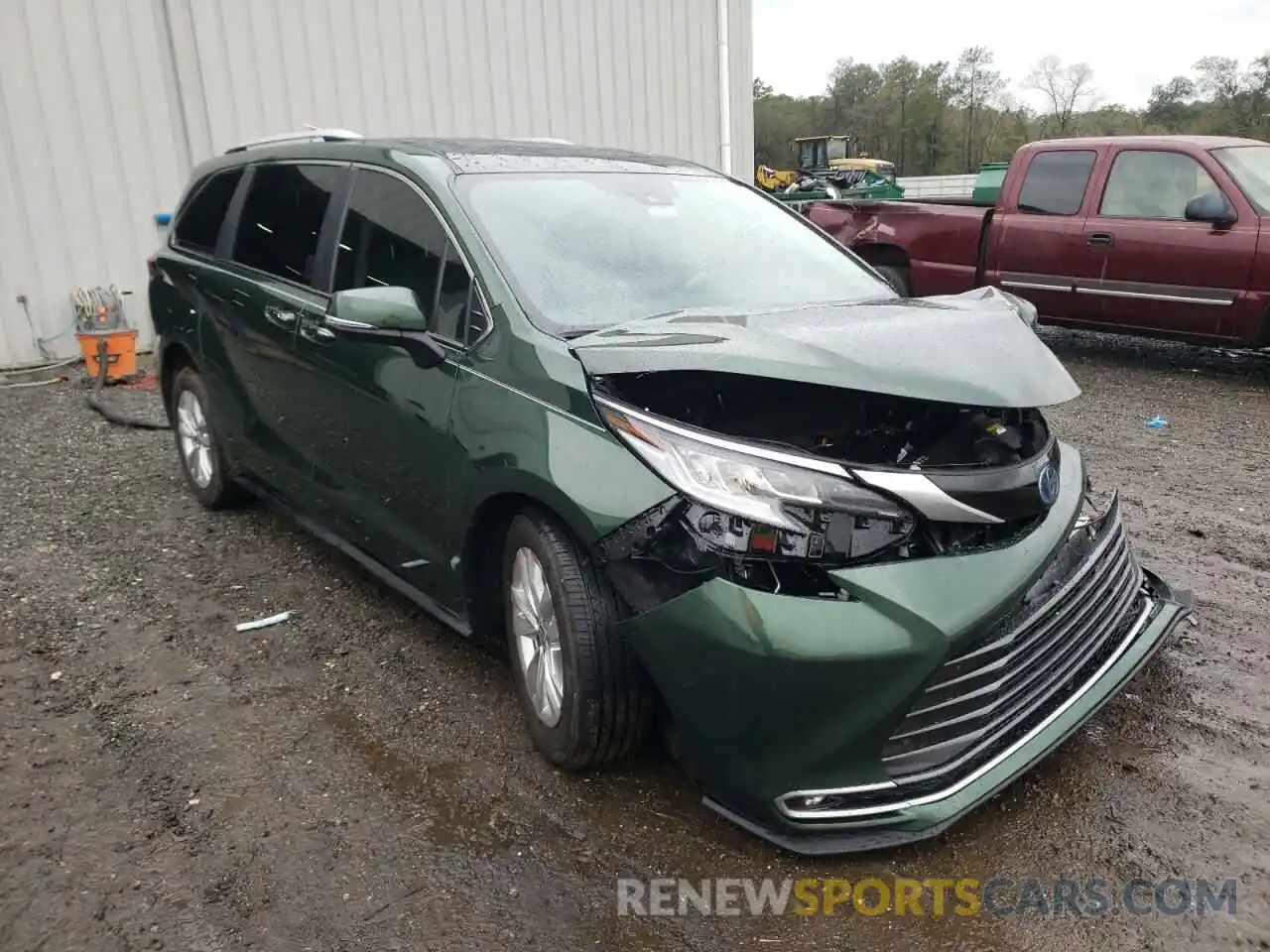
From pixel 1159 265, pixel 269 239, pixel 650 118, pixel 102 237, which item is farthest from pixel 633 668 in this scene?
pixel 650 118

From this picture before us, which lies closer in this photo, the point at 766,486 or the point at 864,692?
the point at 864,692

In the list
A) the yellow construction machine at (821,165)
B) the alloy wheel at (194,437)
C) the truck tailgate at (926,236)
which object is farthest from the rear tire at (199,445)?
the yellow construction machine at (821,165)

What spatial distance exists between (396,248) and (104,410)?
5.31 m

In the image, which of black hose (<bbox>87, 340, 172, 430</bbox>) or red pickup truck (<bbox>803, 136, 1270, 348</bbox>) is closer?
black hose (<bbox>87, 340, 172, 430</bbox>)

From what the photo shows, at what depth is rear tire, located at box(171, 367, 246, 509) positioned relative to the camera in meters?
5.04

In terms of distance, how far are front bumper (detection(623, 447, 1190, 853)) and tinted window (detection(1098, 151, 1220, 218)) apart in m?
6.57

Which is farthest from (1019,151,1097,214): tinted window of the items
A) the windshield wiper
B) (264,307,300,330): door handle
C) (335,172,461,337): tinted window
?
(264,307,300,330): door handle

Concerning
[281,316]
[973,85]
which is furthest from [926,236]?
[973,85]

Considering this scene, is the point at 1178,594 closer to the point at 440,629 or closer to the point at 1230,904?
the point at 1230,904

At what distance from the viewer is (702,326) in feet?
9.17

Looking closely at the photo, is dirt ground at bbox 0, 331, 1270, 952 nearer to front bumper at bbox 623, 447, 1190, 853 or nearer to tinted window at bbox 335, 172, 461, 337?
front bumper at bbox 623, 447, 1190, 853

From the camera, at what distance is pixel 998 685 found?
93.4 inches

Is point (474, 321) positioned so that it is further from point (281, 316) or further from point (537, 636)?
point (281, 316)

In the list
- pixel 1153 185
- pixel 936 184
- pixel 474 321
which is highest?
pixel 1153 185
